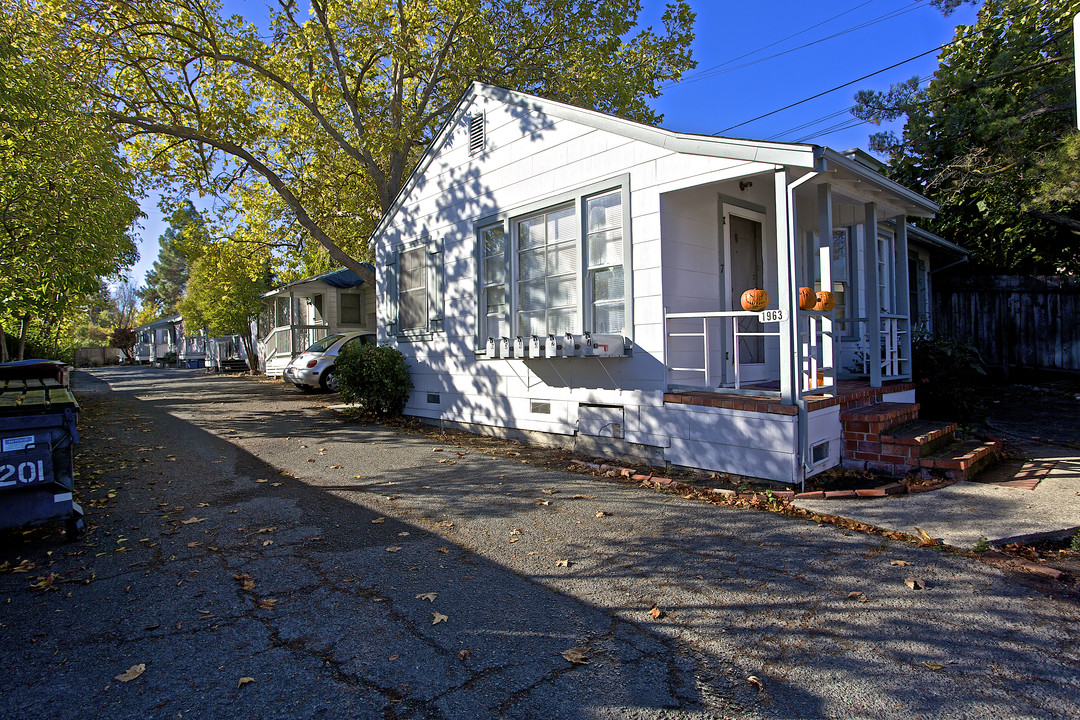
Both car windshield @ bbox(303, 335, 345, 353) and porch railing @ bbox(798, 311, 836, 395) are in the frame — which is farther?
car windshield @ bbox(303, 335, 345, 353)

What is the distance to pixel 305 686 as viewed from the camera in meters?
2.40

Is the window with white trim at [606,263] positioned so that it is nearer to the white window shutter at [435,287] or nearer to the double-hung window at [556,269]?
the double-hung window at [556,269]

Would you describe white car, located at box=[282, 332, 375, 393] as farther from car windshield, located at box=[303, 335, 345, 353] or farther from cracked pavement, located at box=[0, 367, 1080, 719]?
cracked pavement, located at box=[0, 367, 1080, 719]

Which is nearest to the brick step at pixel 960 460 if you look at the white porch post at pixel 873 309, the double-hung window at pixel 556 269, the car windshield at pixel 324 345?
the white porch post at pixel 873 309

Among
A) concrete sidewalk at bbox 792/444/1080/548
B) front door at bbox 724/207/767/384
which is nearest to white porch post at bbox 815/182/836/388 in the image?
front door at bbox 724/207/767/384

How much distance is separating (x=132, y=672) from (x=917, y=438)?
6038mm

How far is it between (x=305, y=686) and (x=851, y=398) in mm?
5554

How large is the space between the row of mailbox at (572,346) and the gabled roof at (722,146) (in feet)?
6.76

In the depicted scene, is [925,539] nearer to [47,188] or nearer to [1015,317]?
[47,188]

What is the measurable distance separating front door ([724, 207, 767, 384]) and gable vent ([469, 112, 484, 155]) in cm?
363

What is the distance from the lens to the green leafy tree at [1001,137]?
33.8 ft

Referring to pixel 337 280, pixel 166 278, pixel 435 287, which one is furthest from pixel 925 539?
pixel 166 278

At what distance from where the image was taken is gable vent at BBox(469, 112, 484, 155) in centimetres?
838

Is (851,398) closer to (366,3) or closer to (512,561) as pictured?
(512,561)
